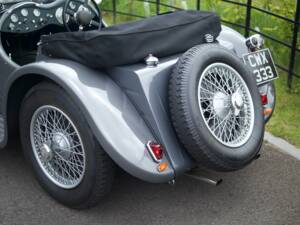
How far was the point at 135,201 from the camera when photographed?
9.92 feet

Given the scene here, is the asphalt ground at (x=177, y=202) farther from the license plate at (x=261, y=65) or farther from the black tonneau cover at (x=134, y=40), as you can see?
the black tonneau cover at (x=134, y=40)

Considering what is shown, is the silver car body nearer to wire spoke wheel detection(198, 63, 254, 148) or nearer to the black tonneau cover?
the black tonneau cover

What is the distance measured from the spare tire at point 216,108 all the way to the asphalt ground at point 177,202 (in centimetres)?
41

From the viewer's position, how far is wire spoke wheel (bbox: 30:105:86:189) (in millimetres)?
2775

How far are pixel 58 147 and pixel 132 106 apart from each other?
1.90ft

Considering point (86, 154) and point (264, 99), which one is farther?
point (264, 99)

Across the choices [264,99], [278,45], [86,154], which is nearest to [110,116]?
[86,154]

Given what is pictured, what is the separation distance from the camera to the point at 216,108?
2.72m

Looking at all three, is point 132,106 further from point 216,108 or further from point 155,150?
point 216,108

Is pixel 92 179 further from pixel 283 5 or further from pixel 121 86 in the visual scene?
pixel 283 5

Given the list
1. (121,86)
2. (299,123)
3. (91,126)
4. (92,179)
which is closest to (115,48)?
(121,86)

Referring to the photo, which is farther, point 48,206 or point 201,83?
point 48,206

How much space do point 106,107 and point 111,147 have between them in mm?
251

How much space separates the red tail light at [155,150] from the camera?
2.52 meters
